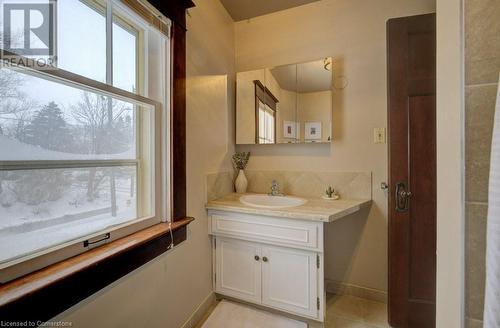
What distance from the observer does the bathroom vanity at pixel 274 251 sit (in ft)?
4.81

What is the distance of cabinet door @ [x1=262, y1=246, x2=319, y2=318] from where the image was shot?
1486mm

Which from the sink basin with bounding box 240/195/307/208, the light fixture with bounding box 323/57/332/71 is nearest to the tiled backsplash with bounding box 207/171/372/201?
the sink basin with bounding box 240/195/307/208

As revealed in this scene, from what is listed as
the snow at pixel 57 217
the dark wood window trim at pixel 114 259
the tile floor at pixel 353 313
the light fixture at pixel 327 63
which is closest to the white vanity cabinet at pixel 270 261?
the tile floor at pixel 353 313

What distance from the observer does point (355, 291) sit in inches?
75.0

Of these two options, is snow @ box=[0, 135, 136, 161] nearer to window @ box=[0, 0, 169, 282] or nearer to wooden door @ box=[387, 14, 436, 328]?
window @ box=[0, 0, 169, 282]

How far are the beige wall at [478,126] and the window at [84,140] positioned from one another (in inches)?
49.3

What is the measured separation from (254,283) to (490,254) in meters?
1.46

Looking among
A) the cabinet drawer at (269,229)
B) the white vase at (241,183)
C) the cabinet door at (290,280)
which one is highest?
the white vase at (241,183)

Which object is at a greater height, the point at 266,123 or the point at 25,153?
the point at 266,123

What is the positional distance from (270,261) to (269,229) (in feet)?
0.78

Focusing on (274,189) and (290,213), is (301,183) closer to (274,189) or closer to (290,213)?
(274,189)

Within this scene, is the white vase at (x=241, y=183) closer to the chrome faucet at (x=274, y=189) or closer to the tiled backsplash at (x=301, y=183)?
the tiled backsplash at (x=301, y=183)

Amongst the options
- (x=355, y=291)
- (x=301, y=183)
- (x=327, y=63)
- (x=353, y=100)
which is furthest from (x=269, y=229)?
(x=327, y=63)

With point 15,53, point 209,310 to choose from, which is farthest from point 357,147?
point 15,53
